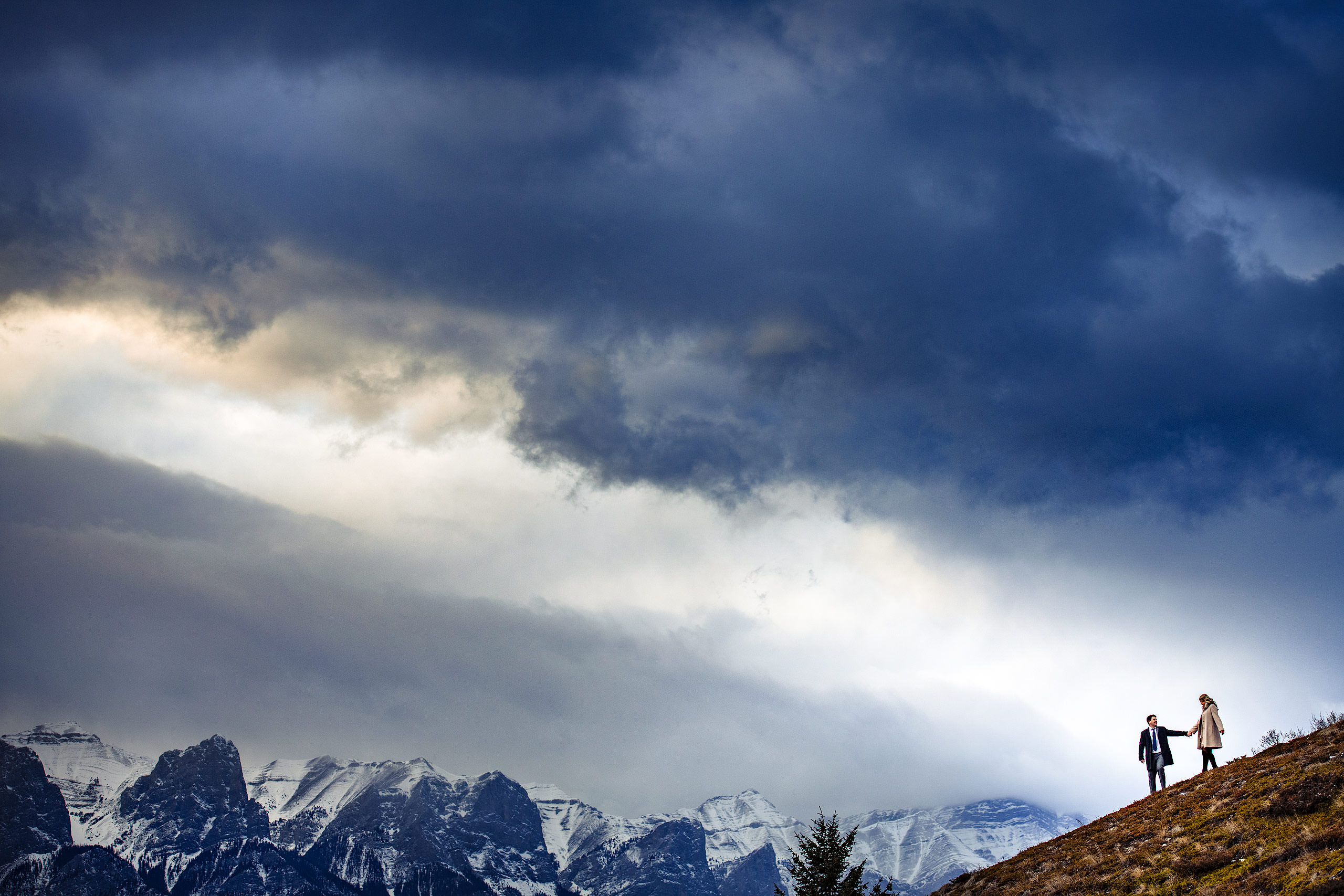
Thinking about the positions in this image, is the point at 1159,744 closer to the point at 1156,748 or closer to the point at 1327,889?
the point at 1156,748

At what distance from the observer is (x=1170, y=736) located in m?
46.1

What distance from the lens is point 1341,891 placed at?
68.7 feet

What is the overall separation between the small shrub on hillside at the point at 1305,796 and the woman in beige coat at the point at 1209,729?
12.1 metres

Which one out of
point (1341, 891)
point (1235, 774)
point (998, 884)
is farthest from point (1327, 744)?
point (1341, 891)

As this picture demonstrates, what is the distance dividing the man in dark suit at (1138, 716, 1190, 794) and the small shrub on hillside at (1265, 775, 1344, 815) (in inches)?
568

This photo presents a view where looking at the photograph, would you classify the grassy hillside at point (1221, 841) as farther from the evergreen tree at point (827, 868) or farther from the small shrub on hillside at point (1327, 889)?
the evergreen tree at point (827, 868)

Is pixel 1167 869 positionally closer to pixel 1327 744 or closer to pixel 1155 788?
pixel 1327 744

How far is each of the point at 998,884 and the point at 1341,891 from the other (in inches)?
769

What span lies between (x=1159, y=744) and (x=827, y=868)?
16786 mm

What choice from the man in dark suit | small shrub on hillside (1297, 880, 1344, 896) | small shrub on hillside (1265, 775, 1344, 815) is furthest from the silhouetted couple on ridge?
small shrub on hillside (1297, 880, 1344, 896)

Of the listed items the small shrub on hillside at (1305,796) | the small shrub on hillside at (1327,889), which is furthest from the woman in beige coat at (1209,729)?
the small shrub on hillside at (1327,889)

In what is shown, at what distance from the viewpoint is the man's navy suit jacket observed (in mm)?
44562

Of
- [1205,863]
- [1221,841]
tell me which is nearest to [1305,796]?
[1221,841]

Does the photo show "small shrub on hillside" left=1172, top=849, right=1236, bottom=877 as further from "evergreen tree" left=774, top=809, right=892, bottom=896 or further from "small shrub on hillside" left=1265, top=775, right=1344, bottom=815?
"evergreen tree" left=774, top=809, right=892, bottom=896
